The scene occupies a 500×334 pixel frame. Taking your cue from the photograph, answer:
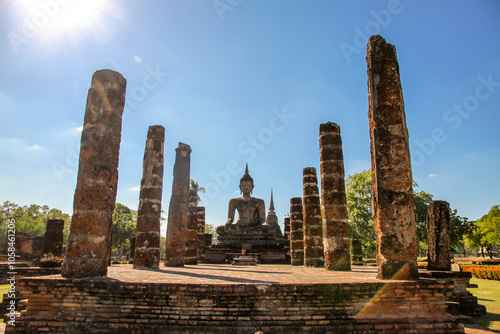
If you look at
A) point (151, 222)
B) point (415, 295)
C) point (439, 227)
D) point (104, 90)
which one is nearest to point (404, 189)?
point (415, 295)

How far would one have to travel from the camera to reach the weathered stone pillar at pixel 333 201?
1020 centimetres

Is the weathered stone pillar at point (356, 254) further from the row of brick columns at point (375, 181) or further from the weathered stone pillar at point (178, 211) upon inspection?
the weathered stone pillar at point (178, 211)

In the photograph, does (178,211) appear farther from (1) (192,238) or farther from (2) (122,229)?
(2) (122,229)

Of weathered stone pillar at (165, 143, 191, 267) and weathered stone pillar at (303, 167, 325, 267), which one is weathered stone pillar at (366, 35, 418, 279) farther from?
weathered stone pillar at (165, 143, 191, 267)

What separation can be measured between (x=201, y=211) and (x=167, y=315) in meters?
15.3

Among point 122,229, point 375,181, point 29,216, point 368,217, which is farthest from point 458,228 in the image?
point 29,216

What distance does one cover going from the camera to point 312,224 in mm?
13344

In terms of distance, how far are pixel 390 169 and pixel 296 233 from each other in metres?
10.00

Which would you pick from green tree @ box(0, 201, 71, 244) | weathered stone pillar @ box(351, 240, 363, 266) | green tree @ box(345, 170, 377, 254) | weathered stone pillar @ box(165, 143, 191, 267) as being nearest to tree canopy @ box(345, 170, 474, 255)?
green tree @ box(345, 170, 377, 254)

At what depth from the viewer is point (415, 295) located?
5.46 m

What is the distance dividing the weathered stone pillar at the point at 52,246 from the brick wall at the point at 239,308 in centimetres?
700

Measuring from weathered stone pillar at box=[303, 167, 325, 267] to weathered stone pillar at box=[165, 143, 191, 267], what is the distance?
486 centimetres

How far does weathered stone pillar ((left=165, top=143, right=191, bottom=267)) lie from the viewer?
12375mm

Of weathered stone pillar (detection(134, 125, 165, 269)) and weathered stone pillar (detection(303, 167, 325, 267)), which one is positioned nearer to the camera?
weathered stone pillar (detection(134, 125, 165, 269))
